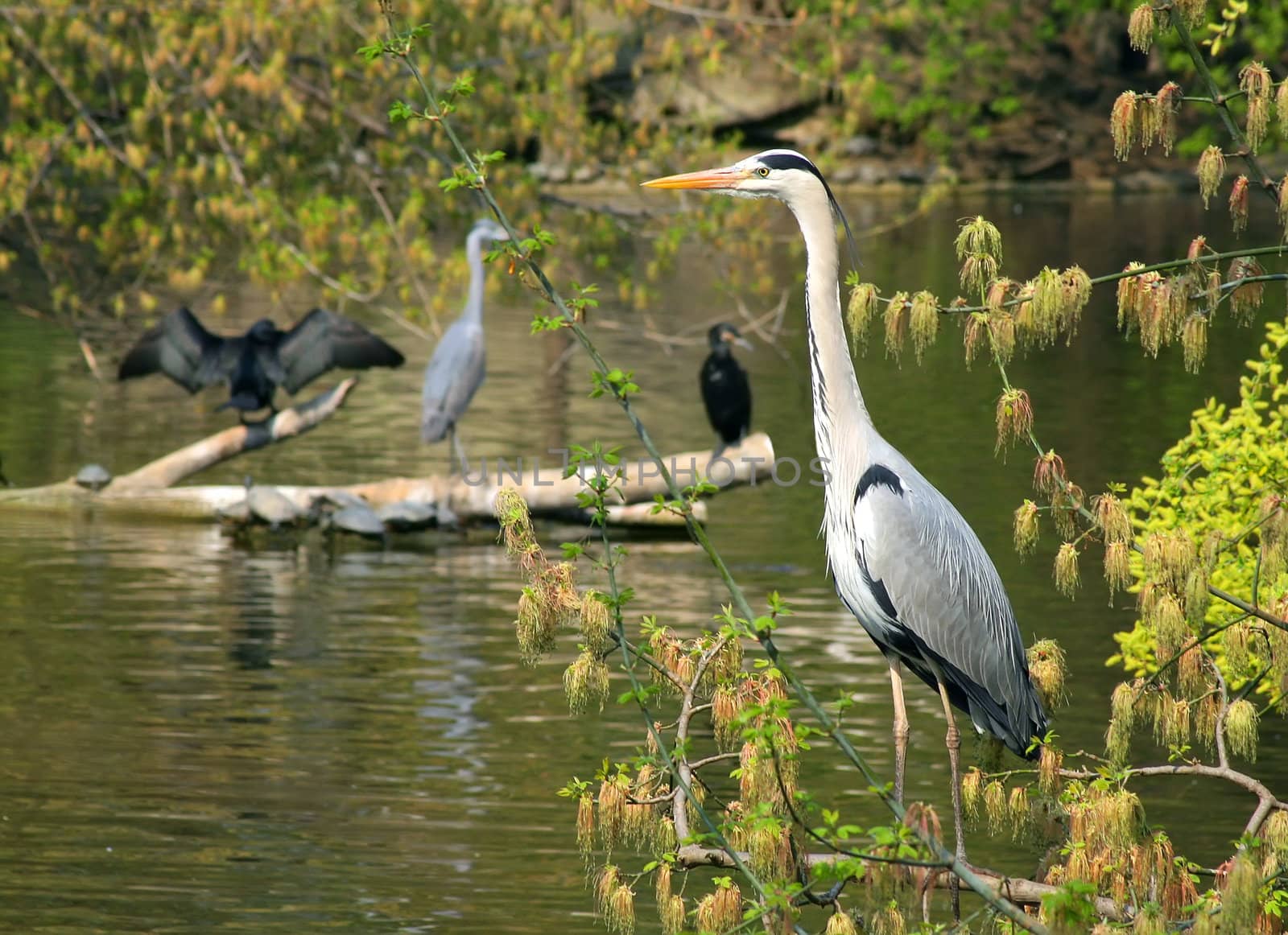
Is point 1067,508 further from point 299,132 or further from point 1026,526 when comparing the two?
point 299,132

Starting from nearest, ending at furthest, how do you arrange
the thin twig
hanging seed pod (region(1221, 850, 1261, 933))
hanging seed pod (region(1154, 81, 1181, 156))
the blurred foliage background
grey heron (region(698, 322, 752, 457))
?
hanging seed pod (region(1221, 850, 1261, 933)) → the thin twig → hanging seed pod (region(1154, 81, 1181, 156)) → the blurred foliage background → grey heron (region(698, 322, 752, 457))

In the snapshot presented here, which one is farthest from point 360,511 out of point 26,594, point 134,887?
point 134,887

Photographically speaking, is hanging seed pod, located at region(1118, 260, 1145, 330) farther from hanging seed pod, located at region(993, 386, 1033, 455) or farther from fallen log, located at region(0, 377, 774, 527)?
fallen log, located at region(0, 377, 774, 527)

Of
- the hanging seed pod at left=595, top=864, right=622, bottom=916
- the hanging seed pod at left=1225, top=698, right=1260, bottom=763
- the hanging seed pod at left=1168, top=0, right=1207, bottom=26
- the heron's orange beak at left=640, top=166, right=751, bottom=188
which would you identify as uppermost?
the hanging seed pod at left=1168, top=0, right=1207, bottom=26

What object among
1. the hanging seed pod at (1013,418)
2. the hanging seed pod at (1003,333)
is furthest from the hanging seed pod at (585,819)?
the hanging seed pod at (1003,333)

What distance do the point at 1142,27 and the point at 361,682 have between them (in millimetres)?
6310

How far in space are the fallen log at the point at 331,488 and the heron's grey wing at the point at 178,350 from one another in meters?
0.58

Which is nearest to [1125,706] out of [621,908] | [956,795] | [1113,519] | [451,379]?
[1113,519]

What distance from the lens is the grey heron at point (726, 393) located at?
44.2 feet

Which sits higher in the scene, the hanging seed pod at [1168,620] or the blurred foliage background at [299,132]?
the blurred foliage background at [299,132]

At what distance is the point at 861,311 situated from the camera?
4129 millimetres

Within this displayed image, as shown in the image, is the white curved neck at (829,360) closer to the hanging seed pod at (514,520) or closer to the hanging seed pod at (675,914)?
the hanging seed pod at (514,520)

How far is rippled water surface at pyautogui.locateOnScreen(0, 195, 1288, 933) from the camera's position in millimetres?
6895

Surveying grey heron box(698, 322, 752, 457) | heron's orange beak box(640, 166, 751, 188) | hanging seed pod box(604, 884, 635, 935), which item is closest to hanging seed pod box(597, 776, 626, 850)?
hanging seed pod box(604, 884, 635, 935)
